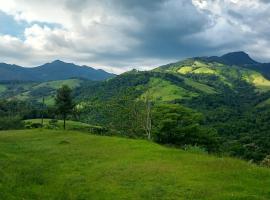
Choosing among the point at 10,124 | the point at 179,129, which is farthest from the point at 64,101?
the point at 10,124

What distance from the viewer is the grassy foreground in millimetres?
27797

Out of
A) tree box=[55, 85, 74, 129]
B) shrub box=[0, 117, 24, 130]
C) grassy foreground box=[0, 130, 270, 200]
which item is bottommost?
shrub box=[0, 117, 24, 130]

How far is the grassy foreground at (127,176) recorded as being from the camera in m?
27.8

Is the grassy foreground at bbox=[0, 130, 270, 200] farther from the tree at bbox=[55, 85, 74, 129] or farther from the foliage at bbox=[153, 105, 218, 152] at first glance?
the tree at bbox=[55, 85, 74, 129]

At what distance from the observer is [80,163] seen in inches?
1608

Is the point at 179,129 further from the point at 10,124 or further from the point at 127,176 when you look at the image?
the point at 10,124

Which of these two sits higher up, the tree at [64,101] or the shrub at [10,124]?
the tree at [64,101]

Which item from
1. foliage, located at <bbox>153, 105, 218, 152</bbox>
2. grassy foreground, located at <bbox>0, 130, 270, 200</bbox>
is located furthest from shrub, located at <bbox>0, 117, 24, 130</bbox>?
grassy foreground, located at <bbox>0, 130, 270, 200</bbox>

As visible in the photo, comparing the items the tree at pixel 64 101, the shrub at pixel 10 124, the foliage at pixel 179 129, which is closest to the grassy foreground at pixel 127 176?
the foliage at pixel 179 129

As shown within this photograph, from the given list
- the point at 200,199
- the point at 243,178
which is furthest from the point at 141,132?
the point at 200,199

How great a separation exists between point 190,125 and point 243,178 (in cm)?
6402

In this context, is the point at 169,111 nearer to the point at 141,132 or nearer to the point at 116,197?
the point at 141,132

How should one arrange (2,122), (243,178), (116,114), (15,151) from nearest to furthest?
(243,178)
(15,151)
(116,114)
(2,122)

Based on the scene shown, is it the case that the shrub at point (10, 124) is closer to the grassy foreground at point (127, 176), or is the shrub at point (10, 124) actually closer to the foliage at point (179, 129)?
the foliage at point (179, 129)
